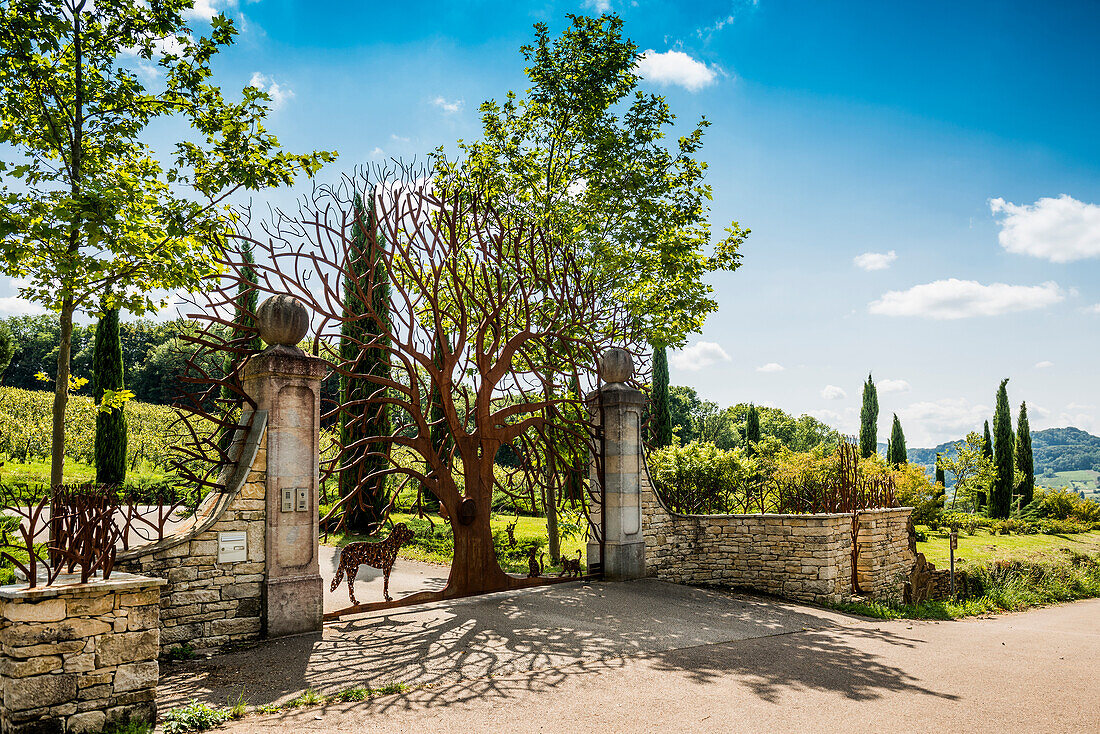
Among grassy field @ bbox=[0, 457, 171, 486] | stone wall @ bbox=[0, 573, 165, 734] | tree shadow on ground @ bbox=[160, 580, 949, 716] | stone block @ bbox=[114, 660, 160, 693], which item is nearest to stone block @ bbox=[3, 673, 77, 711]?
stone wall @ bbox=[0, 573, 165, 734]

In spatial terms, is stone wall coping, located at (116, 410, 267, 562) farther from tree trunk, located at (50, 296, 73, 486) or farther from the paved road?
tree trunk, located at (50, 296, 73, 486)

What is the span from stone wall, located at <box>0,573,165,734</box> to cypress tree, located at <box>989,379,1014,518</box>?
37.4 meters

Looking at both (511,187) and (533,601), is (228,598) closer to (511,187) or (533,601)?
(533,601)

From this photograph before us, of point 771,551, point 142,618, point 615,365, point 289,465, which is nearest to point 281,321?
point 289,465

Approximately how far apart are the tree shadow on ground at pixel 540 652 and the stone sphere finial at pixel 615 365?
335cm

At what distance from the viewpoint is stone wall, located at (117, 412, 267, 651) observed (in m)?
6.74

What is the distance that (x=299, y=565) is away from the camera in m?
7.54

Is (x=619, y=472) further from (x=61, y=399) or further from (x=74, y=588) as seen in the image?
(x=74, y=588)

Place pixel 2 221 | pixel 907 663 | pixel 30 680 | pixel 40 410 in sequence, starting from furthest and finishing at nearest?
pixel 40 410, pixel 907 663, pixel 2 221, pixel 30 680

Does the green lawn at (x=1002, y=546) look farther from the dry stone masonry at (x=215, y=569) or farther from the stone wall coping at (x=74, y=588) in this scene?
the stone wall coping at (x=74, y=588)

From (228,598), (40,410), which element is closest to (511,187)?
(228,598)

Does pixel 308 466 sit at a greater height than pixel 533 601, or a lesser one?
greater

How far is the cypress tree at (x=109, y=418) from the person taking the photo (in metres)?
19.6

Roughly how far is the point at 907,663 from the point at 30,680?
778 cm
